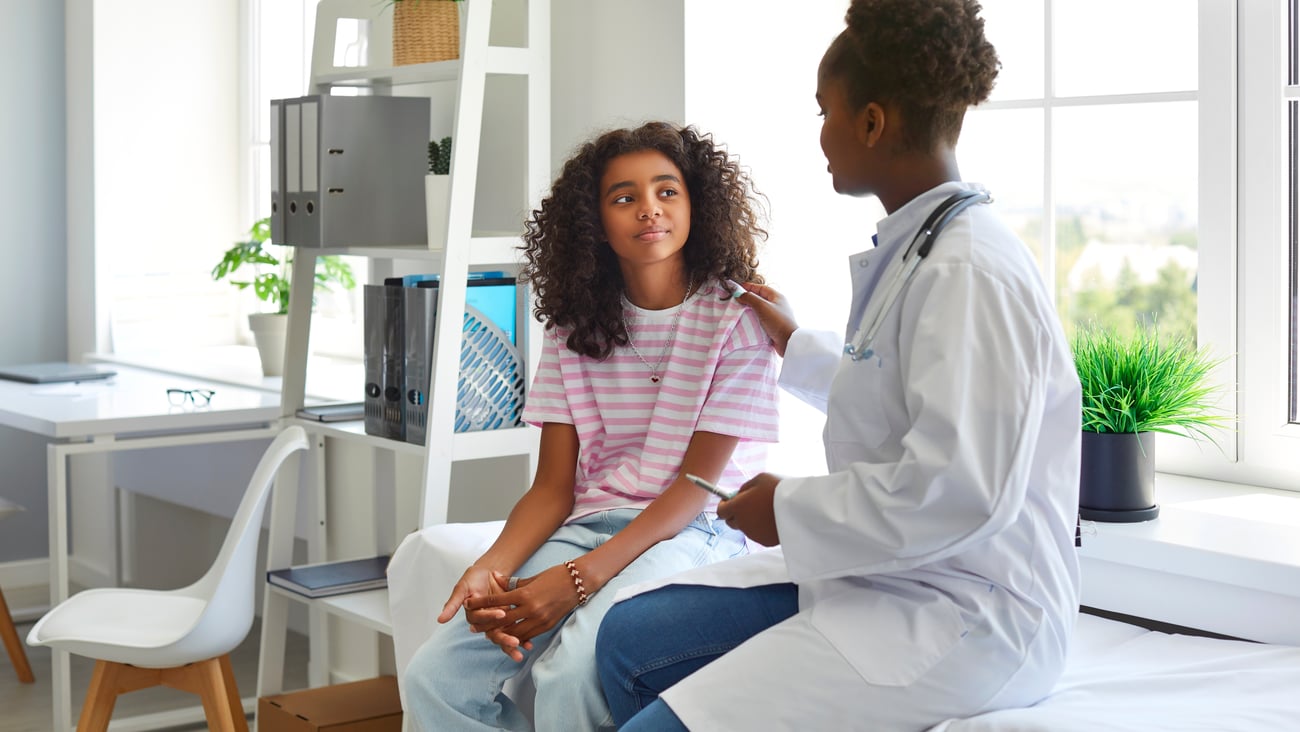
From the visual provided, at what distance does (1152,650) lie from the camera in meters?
1.57

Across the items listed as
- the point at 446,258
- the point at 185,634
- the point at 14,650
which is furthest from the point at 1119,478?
the point at 14,650

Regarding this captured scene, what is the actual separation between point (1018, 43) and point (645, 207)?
0.81 metres

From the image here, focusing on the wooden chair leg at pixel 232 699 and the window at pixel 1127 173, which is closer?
the window at pixel 1127 173

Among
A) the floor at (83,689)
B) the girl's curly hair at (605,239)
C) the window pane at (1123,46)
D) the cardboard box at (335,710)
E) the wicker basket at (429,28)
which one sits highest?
the wicker basket at (429,28)

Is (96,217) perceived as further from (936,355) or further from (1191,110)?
Result: (936,355)

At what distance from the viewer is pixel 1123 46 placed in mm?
2125

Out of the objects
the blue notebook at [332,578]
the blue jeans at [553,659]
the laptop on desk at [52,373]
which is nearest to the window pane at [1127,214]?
the blue jeans at [553,659]

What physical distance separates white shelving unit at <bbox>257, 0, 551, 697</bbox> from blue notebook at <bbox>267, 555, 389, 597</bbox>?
16 millimetres

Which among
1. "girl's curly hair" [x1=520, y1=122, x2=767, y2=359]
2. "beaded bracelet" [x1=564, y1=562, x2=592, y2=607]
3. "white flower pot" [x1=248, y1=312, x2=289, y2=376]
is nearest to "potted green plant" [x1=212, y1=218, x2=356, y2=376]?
"white flower pot" [x1=248, y1=312, x2=289, y2=376]

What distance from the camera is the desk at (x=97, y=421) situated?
2664mm

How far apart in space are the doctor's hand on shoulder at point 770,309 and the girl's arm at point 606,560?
0.15 meters

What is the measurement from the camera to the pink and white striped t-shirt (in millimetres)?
1792

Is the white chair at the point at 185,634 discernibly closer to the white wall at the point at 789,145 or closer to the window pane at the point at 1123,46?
the white wall at the point at 789,145

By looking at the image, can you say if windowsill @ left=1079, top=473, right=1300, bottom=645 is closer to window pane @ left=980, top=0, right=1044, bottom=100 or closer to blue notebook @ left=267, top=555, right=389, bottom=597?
window pane @ left=980, top=0, right=1044, bottom=100
